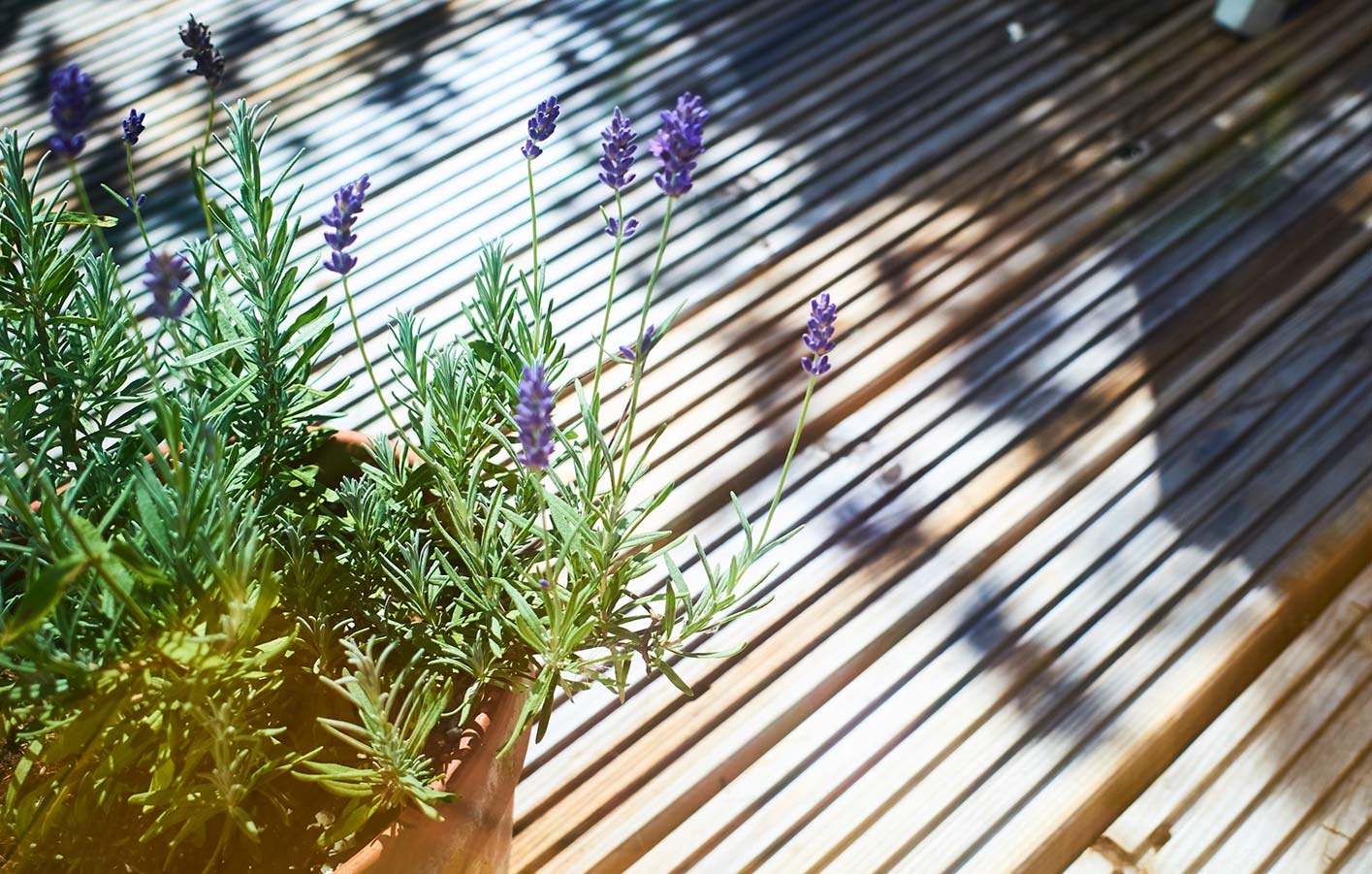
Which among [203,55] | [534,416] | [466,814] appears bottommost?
[466,814]

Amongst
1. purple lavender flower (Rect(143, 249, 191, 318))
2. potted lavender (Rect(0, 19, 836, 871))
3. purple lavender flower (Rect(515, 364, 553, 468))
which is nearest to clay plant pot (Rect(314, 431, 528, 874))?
potted lavender (Rect(0, 19, 836, 871))

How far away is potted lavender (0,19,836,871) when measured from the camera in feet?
2.07

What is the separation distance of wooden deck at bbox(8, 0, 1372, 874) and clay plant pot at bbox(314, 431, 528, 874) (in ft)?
1.15

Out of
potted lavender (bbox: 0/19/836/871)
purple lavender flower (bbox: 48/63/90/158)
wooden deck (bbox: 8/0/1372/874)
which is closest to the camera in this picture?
purple lavender flower (bbox: 48/63/90/158)

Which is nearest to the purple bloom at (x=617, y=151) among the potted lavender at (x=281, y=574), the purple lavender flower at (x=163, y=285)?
the potted lavender at (x=281, y=574)

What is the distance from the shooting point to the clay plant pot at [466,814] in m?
0.71

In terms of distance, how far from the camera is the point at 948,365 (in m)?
1.49

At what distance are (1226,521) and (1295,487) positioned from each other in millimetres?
111

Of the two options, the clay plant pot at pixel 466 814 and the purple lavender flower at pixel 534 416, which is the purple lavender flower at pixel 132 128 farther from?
the clay plant pot at pixel 466 814

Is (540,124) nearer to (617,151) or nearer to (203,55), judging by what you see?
(617,151)

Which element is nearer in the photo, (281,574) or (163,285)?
(163,285)

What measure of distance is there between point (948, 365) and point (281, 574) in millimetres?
1006

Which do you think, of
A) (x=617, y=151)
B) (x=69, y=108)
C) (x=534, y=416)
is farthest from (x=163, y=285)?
(x=617, y=151)

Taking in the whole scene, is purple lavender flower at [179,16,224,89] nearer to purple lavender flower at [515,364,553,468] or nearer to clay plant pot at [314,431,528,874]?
purple lavender flower at [515,364,553,468]
